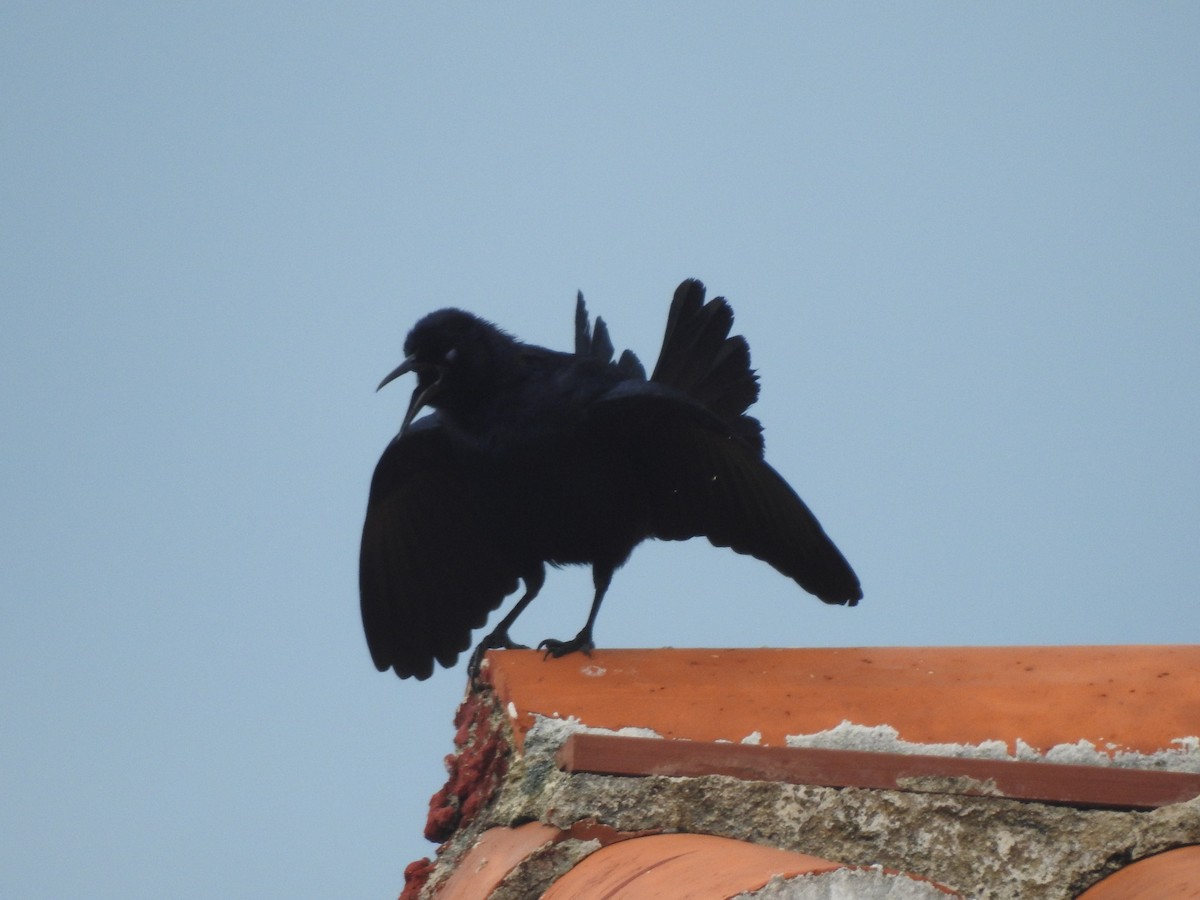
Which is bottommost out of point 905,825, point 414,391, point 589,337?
point 905,825

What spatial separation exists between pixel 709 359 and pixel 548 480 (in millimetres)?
874

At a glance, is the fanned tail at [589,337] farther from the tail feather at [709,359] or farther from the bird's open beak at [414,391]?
the bird's open beak at [414,391]

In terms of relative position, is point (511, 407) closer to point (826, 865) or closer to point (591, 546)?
point (591, 546)

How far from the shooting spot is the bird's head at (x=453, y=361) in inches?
162

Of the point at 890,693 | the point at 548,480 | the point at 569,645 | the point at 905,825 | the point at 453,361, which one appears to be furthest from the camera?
the point at 453,361

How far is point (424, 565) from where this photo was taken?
13.9ft

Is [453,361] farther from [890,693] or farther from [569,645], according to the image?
[890,693]

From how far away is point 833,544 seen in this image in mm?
3738

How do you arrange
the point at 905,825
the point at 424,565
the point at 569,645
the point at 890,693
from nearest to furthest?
the point at 905,825 → the point at 890,693 → the point at 569,645 → the point at 424,565

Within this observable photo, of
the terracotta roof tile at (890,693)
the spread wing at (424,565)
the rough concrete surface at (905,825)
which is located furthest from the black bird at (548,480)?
the rough concrete surface at (905,825)

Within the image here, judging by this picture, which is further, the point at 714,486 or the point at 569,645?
the point at 714,486

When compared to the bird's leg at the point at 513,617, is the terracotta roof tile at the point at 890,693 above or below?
below

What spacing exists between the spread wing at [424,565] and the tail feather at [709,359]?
0.74 m

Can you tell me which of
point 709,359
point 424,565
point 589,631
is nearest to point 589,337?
point 709,359
